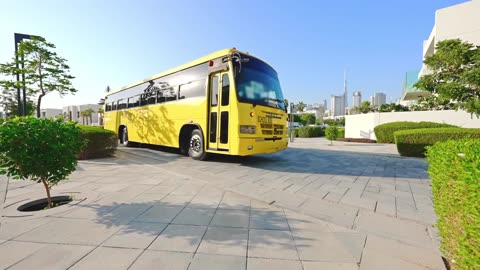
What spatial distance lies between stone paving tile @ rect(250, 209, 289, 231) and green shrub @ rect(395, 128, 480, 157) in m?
9.05

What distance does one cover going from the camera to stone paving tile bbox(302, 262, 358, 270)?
1935 mm

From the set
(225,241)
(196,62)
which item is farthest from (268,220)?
(196,62)

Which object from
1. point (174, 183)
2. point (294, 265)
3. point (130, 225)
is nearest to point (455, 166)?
point (294, 265)

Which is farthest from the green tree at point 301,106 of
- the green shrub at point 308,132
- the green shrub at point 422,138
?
the green shrub at point 422,138

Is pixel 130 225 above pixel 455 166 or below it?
below

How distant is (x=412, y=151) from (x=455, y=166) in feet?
31.7

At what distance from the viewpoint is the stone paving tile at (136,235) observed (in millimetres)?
2279

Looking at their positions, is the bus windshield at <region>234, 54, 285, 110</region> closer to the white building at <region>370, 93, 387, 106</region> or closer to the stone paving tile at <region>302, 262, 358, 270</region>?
the stone paving tile at <region>302, 262, 358, 270</region>

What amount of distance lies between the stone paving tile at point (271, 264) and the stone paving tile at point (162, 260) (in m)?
0.58

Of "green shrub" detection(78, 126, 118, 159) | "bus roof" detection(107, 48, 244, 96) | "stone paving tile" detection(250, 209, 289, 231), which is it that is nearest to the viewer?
"stone paving tile" detection(250, 209, 289, 231)

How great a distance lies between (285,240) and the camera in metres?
2.41

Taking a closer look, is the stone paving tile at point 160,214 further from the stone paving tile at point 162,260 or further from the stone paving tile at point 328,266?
the stone paving tile at point 328,266

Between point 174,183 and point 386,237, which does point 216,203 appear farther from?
point 386,237

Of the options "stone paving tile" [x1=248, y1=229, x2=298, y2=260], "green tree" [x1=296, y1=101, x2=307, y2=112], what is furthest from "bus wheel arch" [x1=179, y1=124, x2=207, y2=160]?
"green tree" [x1=296, y1=101, x2=307, y2=112]
